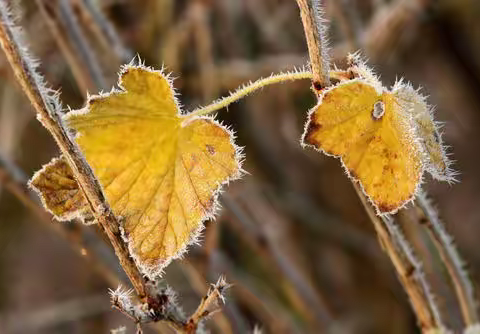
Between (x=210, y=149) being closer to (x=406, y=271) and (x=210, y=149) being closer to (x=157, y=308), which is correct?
(x=157, y=308)

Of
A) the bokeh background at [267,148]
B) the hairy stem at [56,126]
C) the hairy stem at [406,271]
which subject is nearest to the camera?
the hairy stem at [56,126]

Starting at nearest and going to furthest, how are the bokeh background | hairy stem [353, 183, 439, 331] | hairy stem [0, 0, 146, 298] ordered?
hairy stem [0, 0, 146, 298]
hairy stem [353, 183, 439, 331]
the bokeh background

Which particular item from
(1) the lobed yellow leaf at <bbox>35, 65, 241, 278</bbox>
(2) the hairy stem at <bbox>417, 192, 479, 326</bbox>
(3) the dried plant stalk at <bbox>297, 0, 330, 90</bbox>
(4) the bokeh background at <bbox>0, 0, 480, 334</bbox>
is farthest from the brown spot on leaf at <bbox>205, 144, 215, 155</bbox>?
(4) the bokeh background at <bbox>0, 0, 480, 334</bbox>

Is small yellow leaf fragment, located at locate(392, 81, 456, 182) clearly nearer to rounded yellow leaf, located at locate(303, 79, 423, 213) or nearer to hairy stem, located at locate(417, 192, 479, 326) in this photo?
rounded yellow leaf, located at locate(303, 79, 423, 213)

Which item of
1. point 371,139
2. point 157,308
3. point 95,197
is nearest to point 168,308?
point 157,308

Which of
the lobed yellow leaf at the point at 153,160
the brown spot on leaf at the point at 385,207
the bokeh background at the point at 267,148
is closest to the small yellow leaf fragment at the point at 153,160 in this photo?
the lobed yellow leaf at the point at 153,160

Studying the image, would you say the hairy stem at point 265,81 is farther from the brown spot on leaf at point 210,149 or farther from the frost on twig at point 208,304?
the frost on twig at point 208,304

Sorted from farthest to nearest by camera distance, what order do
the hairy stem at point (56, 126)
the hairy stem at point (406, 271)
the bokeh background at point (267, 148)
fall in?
the bokeh background at point (267, 148)
the hairy stem at point (406, 271)
the hairy stem at point (56, 126)
